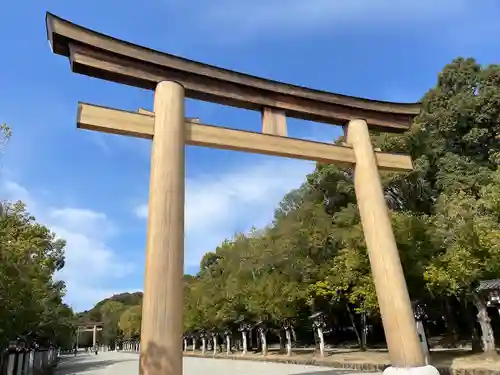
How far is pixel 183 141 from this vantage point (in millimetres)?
6715

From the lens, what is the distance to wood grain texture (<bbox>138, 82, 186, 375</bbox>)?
17.5 ft

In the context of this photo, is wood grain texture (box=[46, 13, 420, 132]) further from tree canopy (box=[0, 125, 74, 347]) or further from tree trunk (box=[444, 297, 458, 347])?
tree trunk (box=[444, 297, 458, 347])

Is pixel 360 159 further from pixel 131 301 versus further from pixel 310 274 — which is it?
pixel 131 301

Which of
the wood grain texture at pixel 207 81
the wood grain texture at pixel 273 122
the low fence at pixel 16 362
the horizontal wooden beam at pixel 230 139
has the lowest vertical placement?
the low fence at pixel 16 362

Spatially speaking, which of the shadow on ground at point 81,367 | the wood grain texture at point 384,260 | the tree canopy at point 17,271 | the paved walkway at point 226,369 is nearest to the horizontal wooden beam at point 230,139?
the wood grain texture at point 384,260

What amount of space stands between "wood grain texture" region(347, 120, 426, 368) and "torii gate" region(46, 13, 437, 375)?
0.02m

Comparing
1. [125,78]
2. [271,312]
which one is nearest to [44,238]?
[271,312]

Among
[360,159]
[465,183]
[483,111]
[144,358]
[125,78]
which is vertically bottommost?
[144,358]

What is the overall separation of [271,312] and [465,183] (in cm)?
1522

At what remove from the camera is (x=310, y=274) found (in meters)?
25.8

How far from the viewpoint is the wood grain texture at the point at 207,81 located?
6.58 m

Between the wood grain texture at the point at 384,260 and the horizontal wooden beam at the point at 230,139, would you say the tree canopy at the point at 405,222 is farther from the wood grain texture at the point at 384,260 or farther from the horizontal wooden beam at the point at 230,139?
the horizontal wooden beam at the point at 230,139

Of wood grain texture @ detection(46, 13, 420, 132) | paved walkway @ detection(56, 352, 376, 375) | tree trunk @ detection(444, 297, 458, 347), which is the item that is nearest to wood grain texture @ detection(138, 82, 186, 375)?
wood grain texture @ detection(46, 13, 420, 132)

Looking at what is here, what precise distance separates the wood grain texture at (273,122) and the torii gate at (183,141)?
0.02m
